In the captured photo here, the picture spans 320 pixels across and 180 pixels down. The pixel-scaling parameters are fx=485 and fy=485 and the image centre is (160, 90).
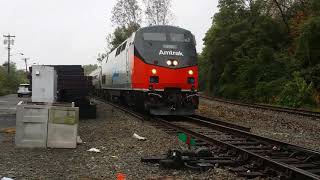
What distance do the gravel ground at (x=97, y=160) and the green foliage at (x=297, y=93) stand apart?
1663 centimetres

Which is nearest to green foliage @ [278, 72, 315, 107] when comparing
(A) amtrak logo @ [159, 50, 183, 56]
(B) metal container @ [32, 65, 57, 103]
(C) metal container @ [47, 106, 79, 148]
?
A: (A) amtrak logo @ [159, 50, 183, 56]

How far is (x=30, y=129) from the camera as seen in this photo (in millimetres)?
10555

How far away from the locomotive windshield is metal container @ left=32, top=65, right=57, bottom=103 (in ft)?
11.2

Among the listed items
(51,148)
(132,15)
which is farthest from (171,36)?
(132,15)

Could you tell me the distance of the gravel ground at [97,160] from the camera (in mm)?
7668

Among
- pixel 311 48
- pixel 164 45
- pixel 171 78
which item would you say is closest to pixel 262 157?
pixel 171 78

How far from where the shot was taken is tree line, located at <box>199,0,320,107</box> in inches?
1180

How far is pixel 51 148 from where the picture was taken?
10.5 meters

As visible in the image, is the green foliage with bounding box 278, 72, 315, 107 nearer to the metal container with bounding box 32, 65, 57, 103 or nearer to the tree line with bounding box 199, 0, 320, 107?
the tree line with bounding box 199, 0, 320, 107

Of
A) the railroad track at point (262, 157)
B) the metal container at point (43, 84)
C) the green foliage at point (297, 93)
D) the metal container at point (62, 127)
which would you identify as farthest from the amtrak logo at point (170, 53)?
the green foliage at point (297, 93)

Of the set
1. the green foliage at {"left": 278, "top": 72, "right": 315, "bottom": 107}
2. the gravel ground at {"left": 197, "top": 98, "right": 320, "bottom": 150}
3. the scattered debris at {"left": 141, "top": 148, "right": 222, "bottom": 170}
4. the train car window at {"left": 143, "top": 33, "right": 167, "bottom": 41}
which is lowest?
the gravel ground at {"left": 197, "top": 98, "right": 320, "bottom": 150}

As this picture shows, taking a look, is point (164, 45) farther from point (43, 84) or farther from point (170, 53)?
point (43, 84)

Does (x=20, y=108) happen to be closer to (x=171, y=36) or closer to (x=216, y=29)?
(x=171, y=36)

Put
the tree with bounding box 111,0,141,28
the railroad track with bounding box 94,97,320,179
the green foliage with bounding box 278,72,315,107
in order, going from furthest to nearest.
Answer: the tree with bounding box 111,0,141,28, the green foliage with bounding box 278,72,315,107, the railroad track with bounding box 94,97,320,179
